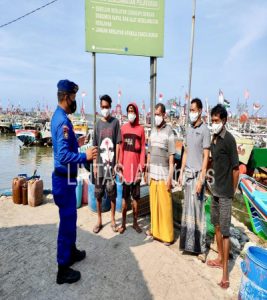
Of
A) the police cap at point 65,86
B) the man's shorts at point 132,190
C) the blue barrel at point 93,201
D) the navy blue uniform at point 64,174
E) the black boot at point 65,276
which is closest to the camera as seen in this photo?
the navy blue uniform at point 64,174

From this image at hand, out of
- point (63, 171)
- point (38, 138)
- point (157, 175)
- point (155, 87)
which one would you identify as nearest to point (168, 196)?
point (157, 175)

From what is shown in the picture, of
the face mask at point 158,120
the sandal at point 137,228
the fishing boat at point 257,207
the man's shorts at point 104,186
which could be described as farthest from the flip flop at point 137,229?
the fishing boat at point 257,207

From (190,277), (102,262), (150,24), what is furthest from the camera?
(150,24)

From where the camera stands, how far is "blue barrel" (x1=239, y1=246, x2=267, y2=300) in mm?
2395

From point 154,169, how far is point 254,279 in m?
2.08

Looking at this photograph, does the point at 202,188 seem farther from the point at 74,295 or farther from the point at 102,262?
the point at 74,295

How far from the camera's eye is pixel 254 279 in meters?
2.46

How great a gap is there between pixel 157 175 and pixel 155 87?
231cm

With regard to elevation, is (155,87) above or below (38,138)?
above

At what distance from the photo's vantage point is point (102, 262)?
3.51 meters

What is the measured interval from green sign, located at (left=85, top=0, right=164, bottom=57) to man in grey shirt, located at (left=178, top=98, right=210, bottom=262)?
228cm

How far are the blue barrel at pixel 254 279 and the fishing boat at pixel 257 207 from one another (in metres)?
2.51

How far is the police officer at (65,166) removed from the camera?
2807 millimetres

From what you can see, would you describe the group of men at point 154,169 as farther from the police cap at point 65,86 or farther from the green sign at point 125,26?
the green sign at point 125,26
